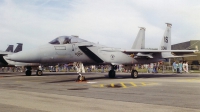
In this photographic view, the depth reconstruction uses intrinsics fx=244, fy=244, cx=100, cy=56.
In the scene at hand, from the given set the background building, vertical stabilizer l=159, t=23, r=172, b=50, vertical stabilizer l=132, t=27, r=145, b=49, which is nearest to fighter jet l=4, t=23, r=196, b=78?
vertical stabilizer l=159, t=23, r=172, b=50

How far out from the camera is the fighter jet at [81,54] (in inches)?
641

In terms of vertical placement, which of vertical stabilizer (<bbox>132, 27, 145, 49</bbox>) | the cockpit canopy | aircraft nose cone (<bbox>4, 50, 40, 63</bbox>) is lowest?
aircraft nose cone (<bbox>4, 50, 40, 63</bbox>)

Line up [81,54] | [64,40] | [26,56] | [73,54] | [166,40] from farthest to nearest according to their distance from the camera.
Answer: [166,40]
[81,54]
[73,54]
[64,40]
[26,56]

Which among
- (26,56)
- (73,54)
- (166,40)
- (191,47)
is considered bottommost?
(26,56)

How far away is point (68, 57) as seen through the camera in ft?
54.8

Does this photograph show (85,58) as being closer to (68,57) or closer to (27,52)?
(68,57)

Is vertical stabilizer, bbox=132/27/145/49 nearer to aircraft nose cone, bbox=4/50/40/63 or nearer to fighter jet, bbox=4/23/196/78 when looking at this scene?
fighter jet, bbox=4/23/196/78

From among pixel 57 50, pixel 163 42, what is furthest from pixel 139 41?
pixel 57 50

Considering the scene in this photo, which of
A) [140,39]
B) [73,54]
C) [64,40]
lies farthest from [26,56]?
[140,39]

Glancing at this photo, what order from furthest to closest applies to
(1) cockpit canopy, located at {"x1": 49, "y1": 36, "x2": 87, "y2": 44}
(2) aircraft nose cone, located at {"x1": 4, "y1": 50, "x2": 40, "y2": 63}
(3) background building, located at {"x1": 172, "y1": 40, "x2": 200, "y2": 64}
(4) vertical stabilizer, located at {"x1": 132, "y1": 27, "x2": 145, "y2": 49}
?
(3) background building, located at {"x1": 172, "y1": 40, "x2": 200, "y2": 64}, (4) vertical stabilizer, located at {"x1": 132, "y1": 27, "x2": 145, "y2": 49}, (1) cockpit canopy, located at {"x1": 49, "y1": 36, "x2": 87, "y2": 44}, (2) aircraft nose cone, located at {"x1": 4, "y1": 50, "x2": 40, "y2": 63}

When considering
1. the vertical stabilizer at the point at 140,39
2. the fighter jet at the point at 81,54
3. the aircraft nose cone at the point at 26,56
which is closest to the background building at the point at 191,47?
the vertical stabilizer at the point at 140,39

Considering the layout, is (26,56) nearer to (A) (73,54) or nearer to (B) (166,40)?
(A) (73,54)

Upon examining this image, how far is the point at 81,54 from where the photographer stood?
17.3 metres

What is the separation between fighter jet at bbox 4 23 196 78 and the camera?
53.4ft
